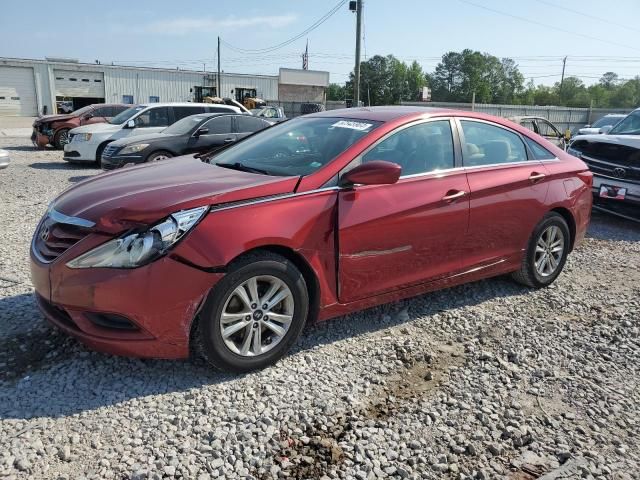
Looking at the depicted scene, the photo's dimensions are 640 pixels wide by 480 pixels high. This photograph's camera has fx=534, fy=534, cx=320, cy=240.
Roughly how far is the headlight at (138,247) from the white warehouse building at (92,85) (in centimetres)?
4565

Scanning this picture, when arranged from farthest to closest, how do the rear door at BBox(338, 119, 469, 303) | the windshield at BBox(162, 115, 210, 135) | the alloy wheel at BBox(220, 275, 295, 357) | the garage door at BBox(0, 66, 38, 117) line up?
the garage door at BBox(0, 66, 38, 117)
the windshield at BBox(162, 115, 210, 135)
the rear door at BBox(338, 119, 469, 303)
the alloy wheel at BBox(220, 275, 295, 357)

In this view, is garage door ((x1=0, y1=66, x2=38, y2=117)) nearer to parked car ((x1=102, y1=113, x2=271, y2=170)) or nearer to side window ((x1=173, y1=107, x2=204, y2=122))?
side window ((x1=173, y1=107, x2=204, y2=122))

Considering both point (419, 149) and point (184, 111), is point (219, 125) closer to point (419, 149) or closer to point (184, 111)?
point (184, 111)

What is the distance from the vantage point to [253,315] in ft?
10.5

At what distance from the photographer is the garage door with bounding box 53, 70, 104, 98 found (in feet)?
155

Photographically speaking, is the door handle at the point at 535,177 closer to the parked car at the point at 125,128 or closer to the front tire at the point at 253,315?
the front tire at the point at 253,315

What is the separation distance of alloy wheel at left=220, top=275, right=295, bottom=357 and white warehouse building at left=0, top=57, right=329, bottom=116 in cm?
4588

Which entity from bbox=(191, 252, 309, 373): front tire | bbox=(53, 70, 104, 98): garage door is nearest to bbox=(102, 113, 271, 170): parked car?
bbox=(191, 252, 309, 373): front tire

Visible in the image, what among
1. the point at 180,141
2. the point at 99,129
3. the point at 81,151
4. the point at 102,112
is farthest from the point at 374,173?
the point at 102,112

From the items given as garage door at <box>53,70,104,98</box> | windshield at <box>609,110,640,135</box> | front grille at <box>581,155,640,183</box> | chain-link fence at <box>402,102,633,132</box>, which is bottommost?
front grille at <box>581,155,640,183</box>

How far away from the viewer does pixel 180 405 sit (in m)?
2.94

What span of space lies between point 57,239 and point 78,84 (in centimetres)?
5076

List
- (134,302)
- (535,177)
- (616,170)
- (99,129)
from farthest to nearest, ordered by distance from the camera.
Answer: (99,129)
(616,170)
(535,177)
(134,302)

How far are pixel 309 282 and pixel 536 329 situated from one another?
76.9 inches
